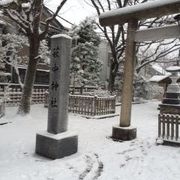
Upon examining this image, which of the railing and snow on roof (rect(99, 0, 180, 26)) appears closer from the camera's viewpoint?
snow on roof (rect(99, 0, 180, 26))

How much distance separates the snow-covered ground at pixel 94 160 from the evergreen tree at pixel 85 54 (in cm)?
1129

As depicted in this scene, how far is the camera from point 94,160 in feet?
23.8

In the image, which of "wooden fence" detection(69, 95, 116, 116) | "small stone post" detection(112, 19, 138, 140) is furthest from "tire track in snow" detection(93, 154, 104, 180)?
"wooden fence" detection(69, 95, 116, 116)

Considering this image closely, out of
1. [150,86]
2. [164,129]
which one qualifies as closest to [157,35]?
[164,129]

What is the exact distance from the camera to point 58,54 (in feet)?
25.2

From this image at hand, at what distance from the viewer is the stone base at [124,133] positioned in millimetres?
9609

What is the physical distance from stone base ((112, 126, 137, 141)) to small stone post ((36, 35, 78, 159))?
7.93 feet

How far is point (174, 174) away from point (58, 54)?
430 centimetres

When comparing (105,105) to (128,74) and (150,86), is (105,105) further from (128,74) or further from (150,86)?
(150,86)

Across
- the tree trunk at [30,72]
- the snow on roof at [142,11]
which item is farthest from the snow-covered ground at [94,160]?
the snow on roof at [142,11]

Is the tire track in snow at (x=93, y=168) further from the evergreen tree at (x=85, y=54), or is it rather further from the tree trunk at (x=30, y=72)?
the evergreen tree at (x=85, y=54)

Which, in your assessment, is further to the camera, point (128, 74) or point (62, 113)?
point (128, 74)

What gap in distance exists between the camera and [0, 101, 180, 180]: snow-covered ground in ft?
20.0

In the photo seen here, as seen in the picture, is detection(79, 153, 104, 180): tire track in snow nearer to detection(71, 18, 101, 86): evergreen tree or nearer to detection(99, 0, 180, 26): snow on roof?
detection(99, 0, 180, 26): snow on roof
